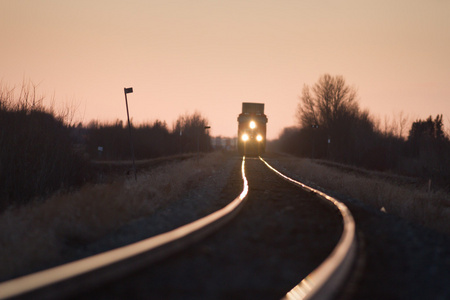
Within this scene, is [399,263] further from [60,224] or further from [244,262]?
[60,224]

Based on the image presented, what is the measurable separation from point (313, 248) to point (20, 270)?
3.64m

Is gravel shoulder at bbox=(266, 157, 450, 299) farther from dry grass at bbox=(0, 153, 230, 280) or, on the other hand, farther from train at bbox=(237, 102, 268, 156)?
train at bbox=(237, 102, 268, 156)

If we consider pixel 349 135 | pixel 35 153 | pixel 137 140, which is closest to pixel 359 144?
pixel 349 135

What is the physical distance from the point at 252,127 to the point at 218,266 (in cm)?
3758

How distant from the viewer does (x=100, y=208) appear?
7.20m

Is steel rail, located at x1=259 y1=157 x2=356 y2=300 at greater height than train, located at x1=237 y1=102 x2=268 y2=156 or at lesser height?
lesser

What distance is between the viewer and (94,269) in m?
3.30

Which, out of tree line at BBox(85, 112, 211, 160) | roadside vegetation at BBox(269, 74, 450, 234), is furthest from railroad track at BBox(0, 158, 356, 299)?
tree line at BBox(85, 112, 211, 160)

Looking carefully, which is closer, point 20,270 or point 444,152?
point 20,270

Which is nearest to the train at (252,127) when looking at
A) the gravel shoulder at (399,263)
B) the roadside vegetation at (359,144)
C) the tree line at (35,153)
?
the roadside vegetation at (359,144)

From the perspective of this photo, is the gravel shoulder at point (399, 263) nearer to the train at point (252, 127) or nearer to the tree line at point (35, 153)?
the tree line at point (35, 153)

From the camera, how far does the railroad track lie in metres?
3.03

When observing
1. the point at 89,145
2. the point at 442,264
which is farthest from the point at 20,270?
the point at 89,145

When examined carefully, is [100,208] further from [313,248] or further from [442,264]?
[442,264]
